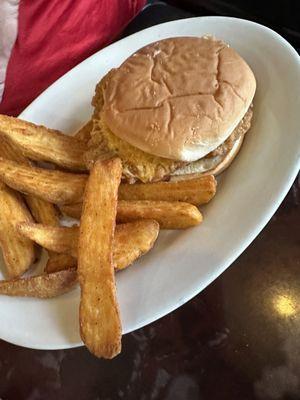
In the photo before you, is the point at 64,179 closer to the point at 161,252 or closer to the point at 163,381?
the point at 161,252

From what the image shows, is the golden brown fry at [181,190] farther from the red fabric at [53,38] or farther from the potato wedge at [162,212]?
the red fabric at [53,38]

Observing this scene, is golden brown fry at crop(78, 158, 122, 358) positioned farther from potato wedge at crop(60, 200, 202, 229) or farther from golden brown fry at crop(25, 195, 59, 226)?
golden brown fry at crop(25, 195, 59, 226)

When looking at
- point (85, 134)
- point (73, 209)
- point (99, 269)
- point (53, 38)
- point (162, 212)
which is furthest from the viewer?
point (53, 38)

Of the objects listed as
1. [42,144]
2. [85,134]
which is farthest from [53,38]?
[42,144]

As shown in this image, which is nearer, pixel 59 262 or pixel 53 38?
pixel 59 262

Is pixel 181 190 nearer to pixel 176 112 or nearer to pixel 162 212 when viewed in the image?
pixel 162 212
